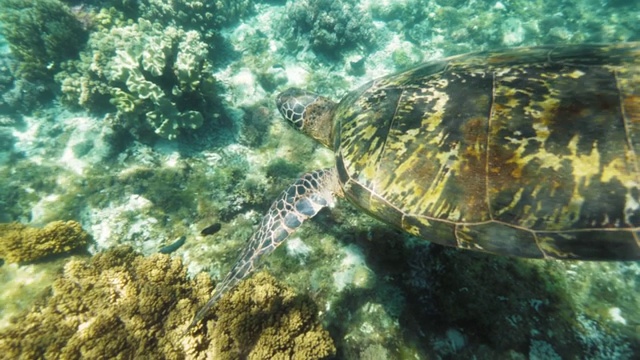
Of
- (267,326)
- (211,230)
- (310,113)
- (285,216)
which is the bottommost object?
(267,326)

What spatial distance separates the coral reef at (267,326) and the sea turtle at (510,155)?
0.78 feet

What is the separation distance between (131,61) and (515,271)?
19.8ft

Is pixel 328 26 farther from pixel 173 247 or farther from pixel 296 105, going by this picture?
pixel 173 247

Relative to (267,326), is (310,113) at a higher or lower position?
higher

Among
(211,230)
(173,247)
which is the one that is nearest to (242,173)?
(211,230)

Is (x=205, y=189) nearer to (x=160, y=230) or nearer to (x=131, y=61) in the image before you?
(x=160, y=230)

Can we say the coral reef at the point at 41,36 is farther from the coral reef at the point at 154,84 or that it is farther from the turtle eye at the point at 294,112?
the turtle eye at the point at 294,112

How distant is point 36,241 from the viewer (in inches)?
125

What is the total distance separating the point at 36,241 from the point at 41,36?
546cm

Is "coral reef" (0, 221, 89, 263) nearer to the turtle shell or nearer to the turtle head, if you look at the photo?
the turtle head

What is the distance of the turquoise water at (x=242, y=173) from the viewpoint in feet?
8.10

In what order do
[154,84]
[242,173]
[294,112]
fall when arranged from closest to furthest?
[294,112] → [242,173] → [154,84]

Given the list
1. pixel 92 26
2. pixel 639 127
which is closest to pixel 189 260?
pixel 639 127

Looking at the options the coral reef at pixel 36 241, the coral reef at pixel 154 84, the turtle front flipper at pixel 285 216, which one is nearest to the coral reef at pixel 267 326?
the turtle front flipper at pixel 285 216
